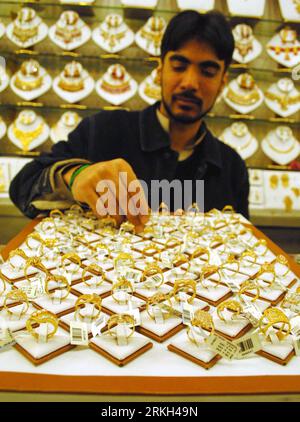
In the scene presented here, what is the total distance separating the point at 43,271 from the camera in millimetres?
468

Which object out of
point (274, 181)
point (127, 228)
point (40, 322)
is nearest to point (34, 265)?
point (40, 322)

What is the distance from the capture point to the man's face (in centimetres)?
104

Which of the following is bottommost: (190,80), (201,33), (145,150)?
(145,150)

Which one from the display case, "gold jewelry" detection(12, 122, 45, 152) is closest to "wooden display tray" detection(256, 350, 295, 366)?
the display case

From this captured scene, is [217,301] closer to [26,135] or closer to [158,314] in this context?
[158,314]

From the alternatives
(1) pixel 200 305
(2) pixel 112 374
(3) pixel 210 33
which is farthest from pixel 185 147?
(2) pixel 112 374

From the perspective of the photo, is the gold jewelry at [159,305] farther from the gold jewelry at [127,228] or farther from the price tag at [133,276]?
the gold jewelry at [127,228]

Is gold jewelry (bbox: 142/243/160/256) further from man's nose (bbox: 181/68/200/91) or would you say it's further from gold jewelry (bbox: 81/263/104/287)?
man's nose (bbox: 181/68/200/91)

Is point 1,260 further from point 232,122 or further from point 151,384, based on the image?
point 232,122

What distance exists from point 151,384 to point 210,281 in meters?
0.22

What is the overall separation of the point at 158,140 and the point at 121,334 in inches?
37.4

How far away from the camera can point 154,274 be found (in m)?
0.48

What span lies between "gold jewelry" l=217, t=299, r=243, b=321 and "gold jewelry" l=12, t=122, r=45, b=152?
1.34 m
